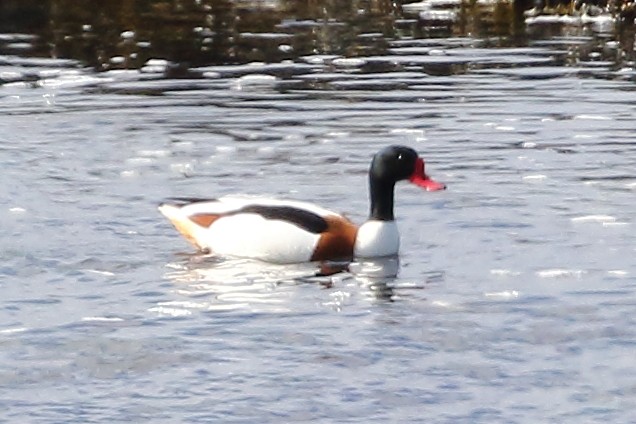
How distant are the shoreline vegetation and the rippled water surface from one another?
2979mm

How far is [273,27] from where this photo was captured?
2859 centimetres

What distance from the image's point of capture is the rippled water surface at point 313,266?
1034 cm

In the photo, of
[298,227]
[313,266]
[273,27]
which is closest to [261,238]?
[298,227]

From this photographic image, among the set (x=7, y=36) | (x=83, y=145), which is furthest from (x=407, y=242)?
(x=7, y=36)

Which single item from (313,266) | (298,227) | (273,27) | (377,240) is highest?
(273,27)

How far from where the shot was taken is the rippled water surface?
A: 10.3m

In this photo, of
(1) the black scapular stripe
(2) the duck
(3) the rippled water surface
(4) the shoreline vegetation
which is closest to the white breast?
(2) the duck

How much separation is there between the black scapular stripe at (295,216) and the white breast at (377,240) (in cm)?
31

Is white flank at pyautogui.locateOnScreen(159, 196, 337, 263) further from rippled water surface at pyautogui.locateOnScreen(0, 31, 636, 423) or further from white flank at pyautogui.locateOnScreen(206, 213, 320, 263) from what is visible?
rippled water surface at pyautogui.locateOnScreen(0, 31, 636, 423)

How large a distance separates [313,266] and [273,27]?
1525 centimetres

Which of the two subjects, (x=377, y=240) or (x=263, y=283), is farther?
(x=377, y=240)

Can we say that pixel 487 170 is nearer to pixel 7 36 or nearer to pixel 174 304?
pixel 174 304

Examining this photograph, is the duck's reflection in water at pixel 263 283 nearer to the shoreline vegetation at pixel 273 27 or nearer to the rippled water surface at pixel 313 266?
the rippled water surface at pixel 313 266

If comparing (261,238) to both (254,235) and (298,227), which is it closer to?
(254,235)
